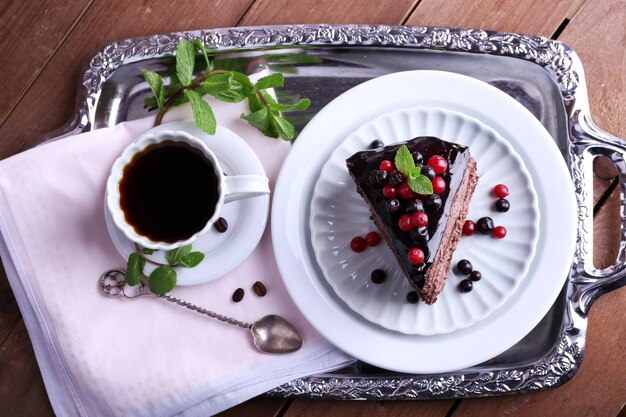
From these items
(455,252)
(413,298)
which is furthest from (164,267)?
(455,252)

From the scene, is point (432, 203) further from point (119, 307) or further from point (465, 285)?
point (119, 307)

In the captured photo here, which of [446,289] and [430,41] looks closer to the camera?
[446,289]

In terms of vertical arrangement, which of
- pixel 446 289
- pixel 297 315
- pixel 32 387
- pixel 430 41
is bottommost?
pixel 32 387

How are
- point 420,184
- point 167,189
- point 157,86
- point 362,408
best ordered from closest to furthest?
point 420,184
point 167,189
point 157,86
point 362,408

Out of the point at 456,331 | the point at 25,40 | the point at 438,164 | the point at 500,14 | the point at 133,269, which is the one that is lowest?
the point at 133,269

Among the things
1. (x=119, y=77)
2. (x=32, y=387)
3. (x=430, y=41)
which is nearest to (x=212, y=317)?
(x=32, y=387)

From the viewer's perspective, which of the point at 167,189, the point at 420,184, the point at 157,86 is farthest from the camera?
the point at 157,86

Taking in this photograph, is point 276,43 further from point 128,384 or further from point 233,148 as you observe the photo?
point 128,384
